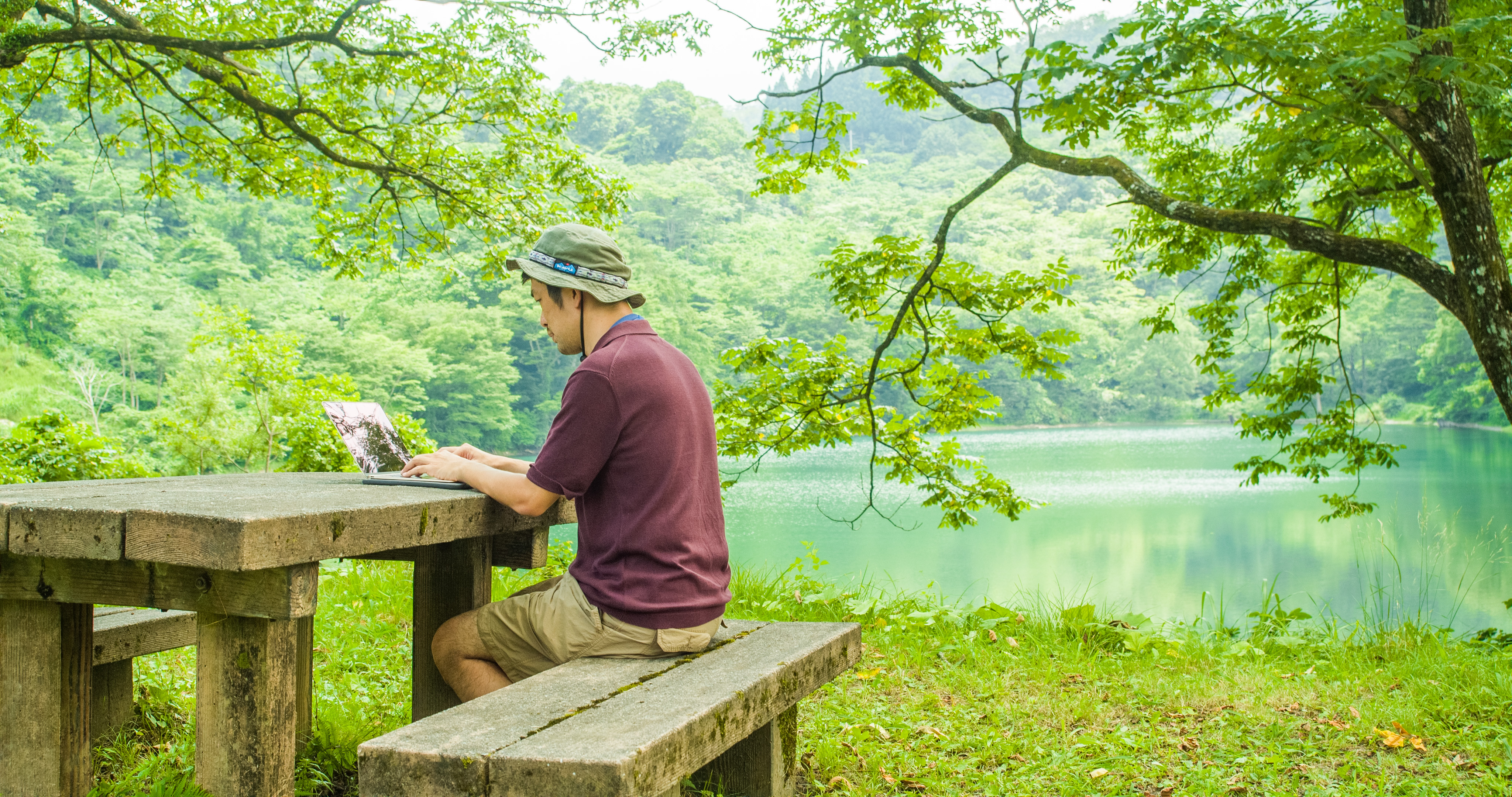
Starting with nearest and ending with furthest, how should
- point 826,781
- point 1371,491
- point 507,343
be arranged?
1. point 826,781
2. point 1371,491
3. point 507,343

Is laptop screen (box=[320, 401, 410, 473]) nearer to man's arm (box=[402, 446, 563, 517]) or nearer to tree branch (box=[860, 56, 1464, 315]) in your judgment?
man's arm (box=[402, 446, 563, 517])

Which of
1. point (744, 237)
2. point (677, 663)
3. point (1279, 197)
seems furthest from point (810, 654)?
point (744, 237)

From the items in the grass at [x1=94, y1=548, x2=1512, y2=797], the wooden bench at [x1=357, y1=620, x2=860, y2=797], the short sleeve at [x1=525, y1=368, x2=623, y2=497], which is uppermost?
the short sleeve at [x1=525, y1=368, x2=623, y2=497]

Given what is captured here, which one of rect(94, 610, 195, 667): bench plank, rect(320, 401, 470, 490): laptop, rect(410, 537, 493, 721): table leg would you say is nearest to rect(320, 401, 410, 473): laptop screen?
rect(320, 401, 470, 490): laptop

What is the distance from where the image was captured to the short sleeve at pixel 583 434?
177 cm

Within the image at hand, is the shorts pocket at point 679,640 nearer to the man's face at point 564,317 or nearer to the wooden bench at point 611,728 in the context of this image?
the wooden bench at point 611,728

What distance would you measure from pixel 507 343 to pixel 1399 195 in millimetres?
29310

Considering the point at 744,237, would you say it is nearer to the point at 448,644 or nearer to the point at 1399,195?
the point at 1399,195

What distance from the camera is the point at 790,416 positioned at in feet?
17.2

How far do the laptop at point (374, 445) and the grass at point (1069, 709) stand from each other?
677 mm

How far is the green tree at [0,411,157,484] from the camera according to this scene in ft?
17.9

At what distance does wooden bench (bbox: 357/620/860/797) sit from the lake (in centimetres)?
390

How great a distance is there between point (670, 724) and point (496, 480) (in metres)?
0.68

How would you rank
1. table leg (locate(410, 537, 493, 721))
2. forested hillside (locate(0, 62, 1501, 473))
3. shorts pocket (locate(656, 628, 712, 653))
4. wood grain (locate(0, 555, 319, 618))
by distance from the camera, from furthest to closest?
forested hillside (locate(0, 62, 1501, 473)), table leg (locate(410, 537, 493, 721)), shorts pocket (locate(656, 628, 712, 653)), wood grain (locate(0, 555, 319, 618))
